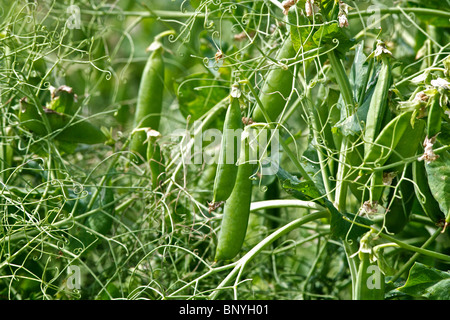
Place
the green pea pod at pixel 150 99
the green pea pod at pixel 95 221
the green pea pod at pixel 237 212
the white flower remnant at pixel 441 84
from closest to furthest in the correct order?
the white flower remnant at pixel 441 84
the green pea pod at pixel 237 212
the green pea pod at pixel 95 221
the green pea pod at pixel 150 99

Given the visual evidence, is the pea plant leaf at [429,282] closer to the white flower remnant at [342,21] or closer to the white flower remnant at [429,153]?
the white flower remnant at [429,153]

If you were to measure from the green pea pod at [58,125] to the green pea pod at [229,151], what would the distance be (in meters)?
0.35

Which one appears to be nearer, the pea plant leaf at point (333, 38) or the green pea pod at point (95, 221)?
the pea plant leaf at point (333, 38)

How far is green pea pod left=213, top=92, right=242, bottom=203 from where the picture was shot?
0.87 meters

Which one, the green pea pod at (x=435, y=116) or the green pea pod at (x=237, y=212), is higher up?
the green pea pod at (x=435, y=116)

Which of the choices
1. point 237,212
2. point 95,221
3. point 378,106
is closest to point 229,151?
point 237,212

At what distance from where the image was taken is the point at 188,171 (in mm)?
1218

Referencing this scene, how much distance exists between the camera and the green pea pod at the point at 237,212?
0.89 m

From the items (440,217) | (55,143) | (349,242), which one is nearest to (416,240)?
(440,217)

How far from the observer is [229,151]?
0.88 m

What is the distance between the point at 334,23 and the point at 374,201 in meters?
0.28

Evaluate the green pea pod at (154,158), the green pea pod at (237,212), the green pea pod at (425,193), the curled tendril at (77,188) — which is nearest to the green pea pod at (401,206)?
the green pea pod at (425,193)

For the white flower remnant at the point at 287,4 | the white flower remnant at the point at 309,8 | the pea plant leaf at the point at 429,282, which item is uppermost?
the white flower remnant at the point at 287,4

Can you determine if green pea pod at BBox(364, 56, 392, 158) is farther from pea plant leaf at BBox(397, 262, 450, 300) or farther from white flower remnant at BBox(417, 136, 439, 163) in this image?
pea plant leaf at BBox(397, 262, 450, 300)
